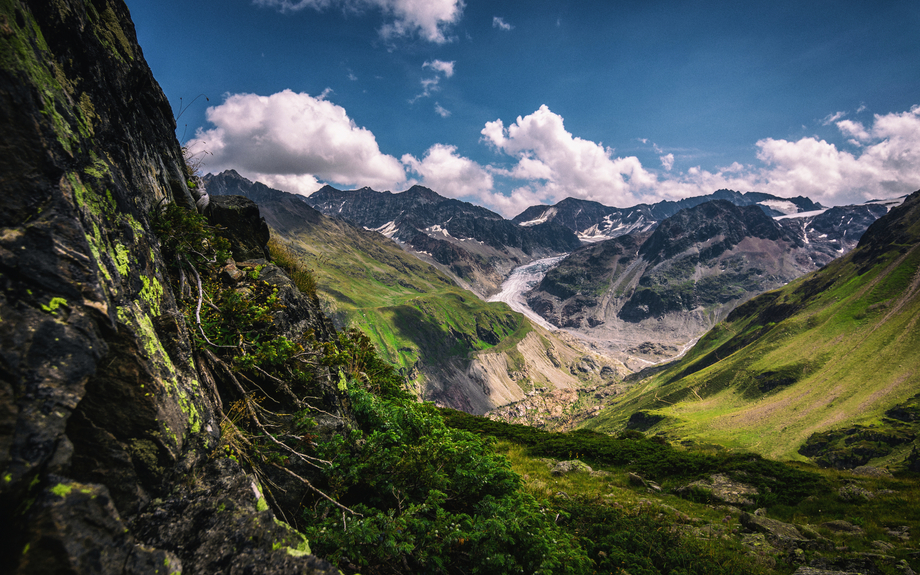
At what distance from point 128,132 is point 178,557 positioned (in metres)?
8.04

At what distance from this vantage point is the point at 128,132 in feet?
24.2

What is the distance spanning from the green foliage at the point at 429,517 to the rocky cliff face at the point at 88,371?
138 centimetres

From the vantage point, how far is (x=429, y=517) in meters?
7.23

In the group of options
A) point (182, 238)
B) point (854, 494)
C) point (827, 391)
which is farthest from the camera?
point (827, 391)

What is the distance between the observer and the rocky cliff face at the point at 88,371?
297cm

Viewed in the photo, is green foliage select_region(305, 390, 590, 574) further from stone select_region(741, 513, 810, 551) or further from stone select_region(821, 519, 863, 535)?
stone select_region(821, 519, 863, 535)

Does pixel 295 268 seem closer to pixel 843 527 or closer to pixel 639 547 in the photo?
pixel 639 547

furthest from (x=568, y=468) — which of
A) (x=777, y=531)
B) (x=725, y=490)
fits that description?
(x=777, y=531)

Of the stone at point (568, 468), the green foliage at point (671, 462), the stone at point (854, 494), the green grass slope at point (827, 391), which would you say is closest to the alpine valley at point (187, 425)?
the stone at point (854, 494)

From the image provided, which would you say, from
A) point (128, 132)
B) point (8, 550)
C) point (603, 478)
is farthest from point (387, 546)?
point (603, 478)

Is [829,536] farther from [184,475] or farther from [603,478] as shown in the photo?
[184,475]

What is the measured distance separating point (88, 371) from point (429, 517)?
20.0 feet

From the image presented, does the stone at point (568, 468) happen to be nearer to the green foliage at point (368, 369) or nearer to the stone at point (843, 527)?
the stone at point (843, 527)

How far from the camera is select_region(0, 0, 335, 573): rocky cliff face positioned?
2.97m
